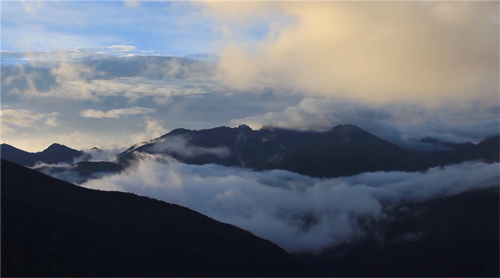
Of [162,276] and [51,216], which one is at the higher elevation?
[51,216]

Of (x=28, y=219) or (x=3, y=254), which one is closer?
(x=3, y=254)

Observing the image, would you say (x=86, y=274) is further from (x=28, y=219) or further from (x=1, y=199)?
(x=1, y=199)

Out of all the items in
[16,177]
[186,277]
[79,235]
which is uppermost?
[16,177]

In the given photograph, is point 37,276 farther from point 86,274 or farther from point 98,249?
point 98,249

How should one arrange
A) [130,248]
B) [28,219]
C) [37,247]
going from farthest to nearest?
[130,248]
[28,219]
[37,247]

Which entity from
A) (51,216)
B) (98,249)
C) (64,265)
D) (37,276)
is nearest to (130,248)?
(98,249)

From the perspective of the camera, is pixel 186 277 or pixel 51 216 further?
Answer: pixel 186 277

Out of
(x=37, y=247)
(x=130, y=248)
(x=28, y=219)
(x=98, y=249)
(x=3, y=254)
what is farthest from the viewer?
(x=130, y=248)

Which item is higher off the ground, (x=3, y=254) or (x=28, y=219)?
(x=28, y=219)

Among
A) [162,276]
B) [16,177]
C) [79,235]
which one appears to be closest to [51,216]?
[79,235]
